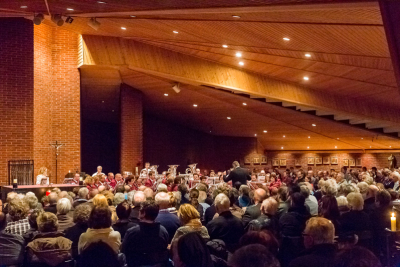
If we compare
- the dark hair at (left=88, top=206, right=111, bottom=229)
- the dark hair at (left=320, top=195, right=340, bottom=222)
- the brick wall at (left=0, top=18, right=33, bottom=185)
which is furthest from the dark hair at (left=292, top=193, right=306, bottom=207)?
the brick wall at (left=0, top=18, right=33, bottom=185)

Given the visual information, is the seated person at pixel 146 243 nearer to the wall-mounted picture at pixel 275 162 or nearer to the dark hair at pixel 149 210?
the dark hair at pixel 149 210

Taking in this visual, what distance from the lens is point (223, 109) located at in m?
22.1

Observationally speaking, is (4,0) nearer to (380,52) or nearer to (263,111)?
(380,52)

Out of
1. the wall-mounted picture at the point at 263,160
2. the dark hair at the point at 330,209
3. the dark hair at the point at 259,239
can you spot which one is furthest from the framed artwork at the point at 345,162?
the dark hair at the point at 259,239

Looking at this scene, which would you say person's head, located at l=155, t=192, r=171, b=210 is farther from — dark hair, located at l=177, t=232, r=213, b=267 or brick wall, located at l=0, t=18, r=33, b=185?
brick wall, located at l=0, t=18, r=33, b=185

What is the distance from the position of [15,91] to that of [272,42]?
29.2ft

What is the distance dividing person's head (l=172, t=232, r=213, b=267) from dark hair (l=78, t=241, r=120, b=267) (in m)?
1.07

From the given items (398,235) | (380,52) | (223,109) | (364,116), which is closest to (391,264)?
(398,235)

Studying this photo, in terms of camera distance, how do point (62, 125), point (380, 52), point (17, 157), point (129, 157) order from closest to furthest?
point (380, 52) < point (17, 157) < point (62, 125) < point (129, 157)

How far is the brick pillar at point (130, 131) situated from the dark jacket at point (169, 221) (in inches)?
547

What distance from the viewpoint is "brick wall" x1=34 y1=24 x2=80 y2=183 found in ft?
53.6

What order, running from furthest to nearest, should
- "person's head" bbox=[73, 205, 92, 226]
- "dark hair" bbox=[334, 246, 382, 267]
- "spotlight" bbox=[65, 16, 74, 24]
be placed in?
"spotlight" bbox=[65, 16, 74, 24] → "person's head" bbox=[73, 205, 92, 226] → "dark hair" bbox=[334, 246, 382, 267]

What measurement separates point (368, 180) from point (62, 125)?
11.2m

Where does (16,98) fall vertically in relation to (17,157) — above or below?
above
